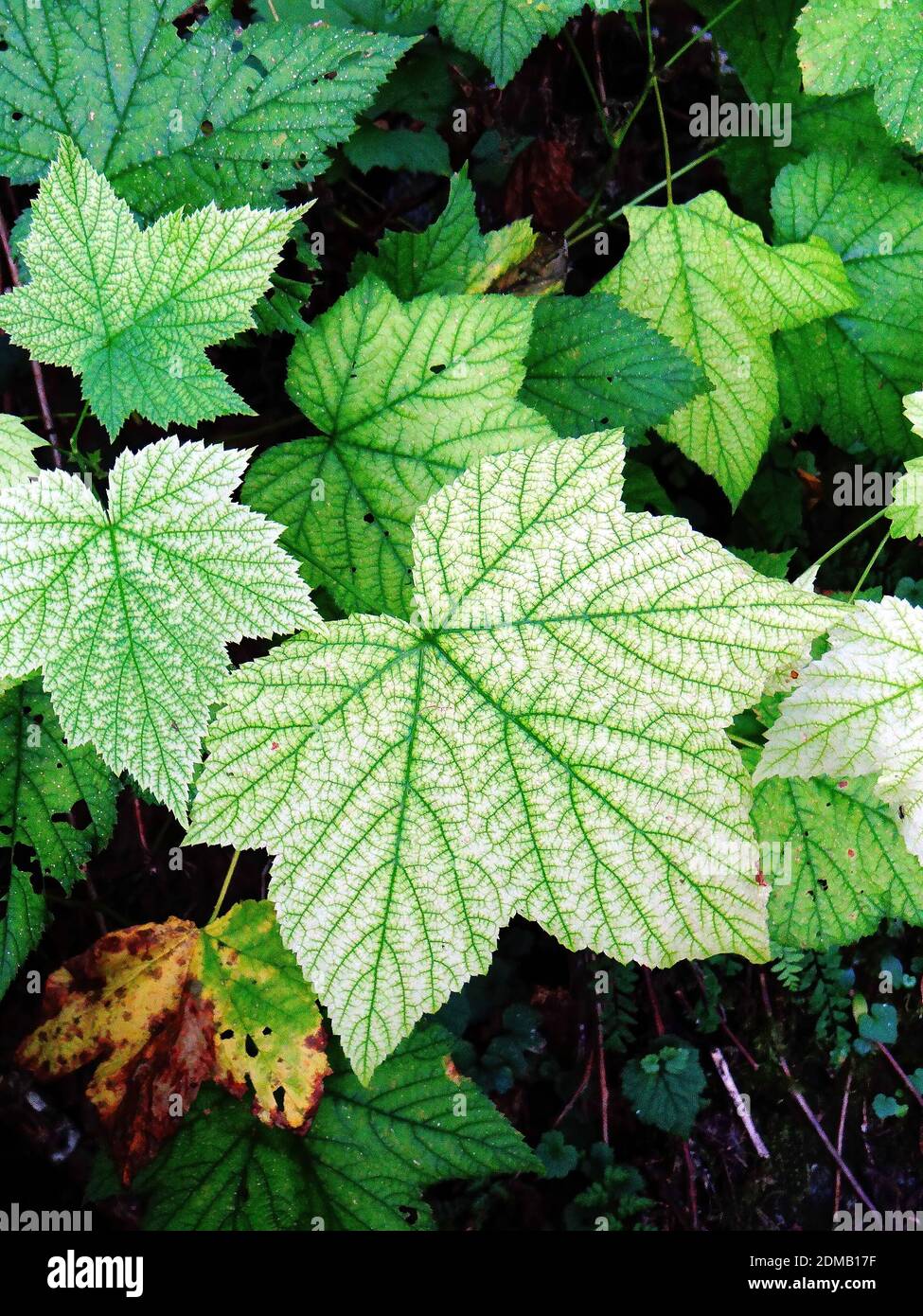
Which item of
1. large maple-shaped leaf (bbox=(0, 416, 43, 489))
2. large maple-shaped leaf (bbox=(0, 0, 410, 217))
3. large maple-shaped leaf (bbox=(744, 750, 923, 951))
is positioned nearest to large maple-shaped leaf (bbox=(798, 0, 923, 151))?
large maple-shaped leaf (bbox=(0, 0, 410, 217))

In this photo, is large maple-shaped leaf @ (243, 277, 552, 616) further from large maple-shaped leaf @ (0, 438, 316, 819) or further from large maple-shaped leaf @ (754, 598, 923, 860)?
large maple-shaped leaf @ (754, 598, 923, 860)

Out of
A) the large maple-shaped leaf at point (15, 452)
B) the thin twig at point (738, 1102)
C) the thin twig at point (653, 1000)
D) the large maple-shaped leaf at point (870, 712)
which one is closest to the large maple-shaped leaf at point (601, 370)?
the large maple-shaped leaf at point (870, 712)

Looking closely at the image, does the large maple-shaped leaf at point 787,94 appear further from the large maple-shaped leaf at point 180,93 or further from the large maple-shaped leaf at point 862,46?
the large maple-shaped leaf at point 180,93

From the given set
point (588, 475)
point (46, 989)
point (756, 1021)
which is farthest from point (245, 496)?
point (756, 1021)

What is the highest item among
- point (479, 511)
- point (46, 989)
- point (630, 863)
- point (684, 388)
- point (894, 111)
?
point (894, 111)

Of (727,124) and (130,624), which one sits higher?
(727,124)

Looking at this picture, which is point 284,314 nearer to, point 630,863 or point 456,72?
point 456,72
